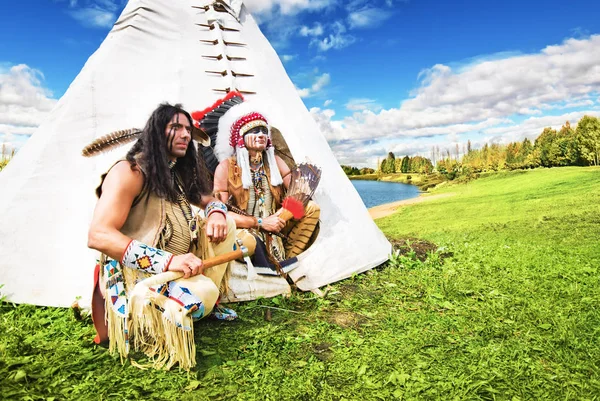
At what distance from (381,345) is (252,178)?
176cm

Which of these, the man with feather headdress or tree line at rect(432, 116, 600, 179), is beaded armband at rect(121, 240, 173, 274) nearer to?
the man with feather headdress

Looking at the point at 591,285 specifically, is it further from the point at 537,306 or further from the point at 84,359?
the point at 84,359

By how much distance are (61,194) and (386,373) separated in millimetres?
3022

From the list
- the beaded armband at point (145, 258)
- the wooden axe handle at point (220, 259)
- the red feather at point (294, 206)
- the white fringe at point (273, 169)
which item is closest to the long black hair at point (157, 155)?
the beaded armband at point (145, 258)

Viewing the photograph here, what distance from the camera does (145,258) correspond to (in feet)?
8.32

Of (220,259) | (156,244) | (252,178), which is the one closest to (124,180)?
(156,244)

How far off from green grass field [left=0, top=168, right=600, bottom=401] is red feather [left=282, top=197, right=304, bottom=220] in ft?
2.53

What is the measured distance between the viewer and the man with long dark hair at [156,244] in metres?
2.52

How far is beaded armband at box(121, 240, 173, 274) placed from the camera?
2.51 meters

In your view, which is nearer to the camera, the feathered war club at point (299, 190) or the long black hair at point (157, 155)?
the long black hair at point (157, 155)

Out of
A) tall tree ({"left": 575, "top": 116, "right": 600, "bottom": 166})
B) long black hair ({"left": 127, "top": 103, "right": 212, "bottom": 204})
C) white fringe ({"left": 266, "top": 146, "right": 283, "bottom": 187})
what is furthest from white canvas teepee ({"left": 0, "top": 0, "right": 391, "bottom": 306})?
tall tree ({"left": 575, "top": 116, "right": 600, "bottom": 166})

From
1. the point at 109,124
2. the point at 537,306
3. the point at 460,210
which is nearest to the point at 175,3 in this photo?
the point at 109,124

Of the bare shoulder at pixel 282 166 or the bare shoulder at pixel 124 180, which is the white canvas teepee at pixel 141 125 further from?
the bare shoulder at pixel 124 180

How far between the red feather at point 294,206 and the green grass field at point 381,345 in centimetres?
77
